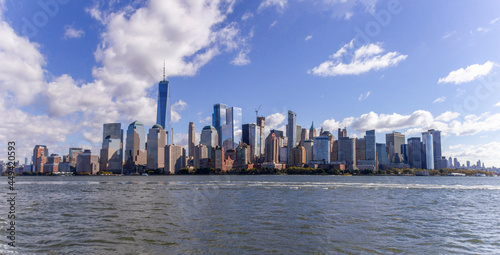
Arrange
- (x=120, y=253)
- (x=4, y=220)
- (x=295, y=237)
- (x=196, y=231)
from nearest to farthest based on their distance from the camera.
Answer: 1. (x=120, y=253)
2. (x=295, y=237)
3. (x=196, y=231)
4. (x=4, y=220)

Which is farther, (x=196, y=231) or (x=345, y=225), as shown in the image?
(x=345, y=225)

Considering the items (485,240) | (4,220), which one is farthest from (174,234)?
(485,240)

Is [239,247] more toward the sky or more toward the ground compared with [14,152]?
more toward the ground

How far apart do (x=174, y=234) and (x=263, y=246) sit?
8.29m

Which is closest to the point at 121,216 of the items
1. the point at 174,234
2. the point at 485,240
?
the point at 174,234

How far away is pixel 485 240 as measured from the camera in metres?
27.1

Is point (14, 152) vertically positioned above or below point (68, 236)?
above

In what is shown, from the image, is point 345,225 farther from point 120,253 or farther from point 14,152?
point 14,152

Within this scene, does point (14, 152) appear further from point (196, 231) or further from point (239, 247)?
point (239, 247)

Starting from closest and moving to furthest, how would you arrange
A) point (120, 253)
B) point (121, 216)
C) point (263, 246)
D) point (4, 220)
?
point (120, 253) → point (263, 246) → point (4, 220) → point (121, 216)

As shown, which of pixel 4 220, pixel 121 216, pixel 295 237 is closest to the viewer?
pixel 295 237

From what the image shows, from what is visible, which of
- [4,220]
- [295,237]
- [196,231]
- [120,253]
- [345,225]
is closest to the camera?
[120,253]

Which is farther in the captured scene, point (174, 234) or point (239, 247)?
point (174, 234)

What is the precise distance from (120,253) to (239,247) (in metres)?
8.05
